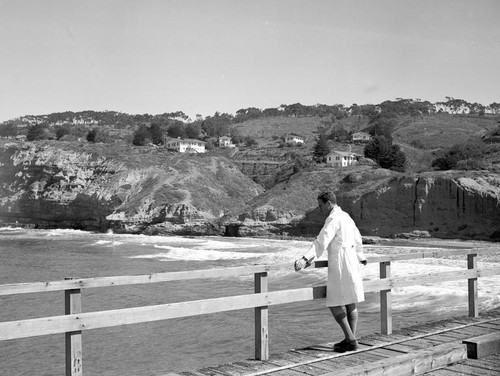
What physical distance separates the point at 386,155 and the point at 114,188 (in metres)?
34.5

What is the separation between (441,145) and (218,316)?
103 metres

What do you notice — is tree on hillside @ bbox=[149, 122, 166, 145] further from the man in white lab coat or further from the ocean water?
the man in white lab coat

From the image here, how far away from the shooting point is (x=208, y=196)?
237ft

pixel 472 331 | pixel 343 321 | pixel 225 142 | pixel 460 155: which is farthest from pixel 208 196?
pixel 225 142

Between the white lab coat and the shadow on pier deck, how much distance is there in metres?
0.62

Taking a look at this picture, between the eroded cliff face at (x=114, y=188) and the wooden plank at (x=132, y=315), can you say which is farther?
the eroded cliff face at (x=114, y=188)

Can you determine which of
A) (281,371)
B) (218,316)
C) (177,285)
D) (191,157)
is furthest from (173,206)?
(281,371)

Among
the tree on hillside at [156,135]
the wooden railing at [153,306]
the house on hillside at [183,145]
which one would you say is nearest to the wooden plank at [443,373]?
the wooden railing at [153,306]

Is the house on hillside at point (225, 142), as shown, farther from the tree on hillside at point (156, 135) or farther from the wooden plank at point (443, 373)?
the wooden plank at point (443, 373)

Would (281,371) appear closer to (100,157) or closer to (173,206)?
(173,206)

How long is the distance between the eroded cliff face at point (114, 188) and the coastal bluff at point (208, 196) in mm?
137

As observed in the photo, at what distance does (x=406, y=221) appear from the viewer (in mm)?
49312

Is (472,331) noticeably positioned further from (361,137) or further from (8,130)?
(8,130)

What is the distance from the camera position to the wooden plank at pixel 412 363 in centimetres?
538
